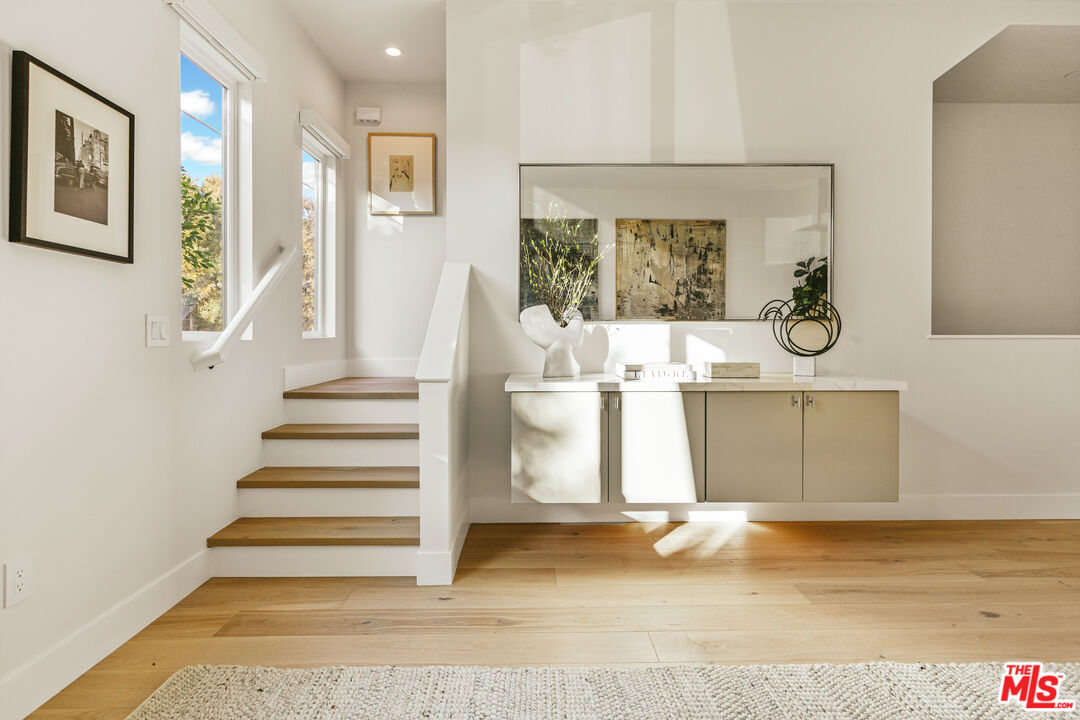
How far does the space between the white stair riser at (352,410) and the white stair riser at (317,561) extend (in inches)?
34.5

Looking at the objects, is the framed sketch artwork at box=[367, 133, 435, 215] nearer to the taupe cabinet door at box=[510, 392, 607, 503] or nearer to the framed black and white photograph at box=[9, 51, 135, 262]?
the taupe cabinet door at box=[510, 392, 607, 503]

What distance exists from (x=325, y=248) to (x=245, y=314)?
160 cm

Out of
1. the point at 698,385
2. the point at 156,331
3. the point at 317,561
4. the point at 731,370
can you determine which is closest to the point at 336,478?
the point at 317,561

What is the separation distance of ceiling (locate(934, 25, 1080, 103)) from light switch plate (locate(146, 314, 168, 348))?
12.9 feet

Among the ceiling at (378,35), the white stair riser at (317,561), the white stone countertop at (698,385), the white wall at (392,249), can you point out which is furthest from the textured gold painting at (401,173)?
the white stair riser at (317,561)

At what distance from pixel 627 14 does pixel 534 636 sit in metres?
2.96

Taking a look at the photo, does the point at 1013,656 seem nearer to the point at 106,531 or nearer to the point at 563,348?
the point at 563,348

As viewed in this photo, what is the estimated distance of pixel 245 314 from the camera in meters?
2.67

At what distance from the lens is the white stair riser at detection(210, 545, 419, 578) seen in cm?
250

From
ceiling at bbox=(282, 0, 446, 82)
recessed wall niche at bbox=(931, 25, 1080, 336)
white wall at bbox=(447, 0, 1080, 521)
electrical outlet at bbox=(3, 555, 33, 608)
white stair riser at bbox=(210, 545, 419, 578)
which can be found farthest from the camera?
recessed wall niche at bbox=(931, 25, 1080, 336)

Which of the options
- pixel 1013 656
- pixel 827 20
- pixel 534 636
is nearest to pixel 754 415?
pixel 1013 656

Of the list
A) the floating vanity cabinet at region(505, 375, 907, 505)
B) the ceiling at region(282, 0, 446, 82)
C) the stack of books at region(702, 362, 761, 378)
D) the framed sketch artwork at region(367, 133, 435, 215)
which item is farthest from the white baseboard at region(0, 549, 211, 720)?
the ceiling at region(282, 0, 446, 82)

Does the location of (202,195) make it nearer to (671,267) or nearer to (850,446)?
(671,267)

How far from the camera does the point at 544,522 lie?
321cm
